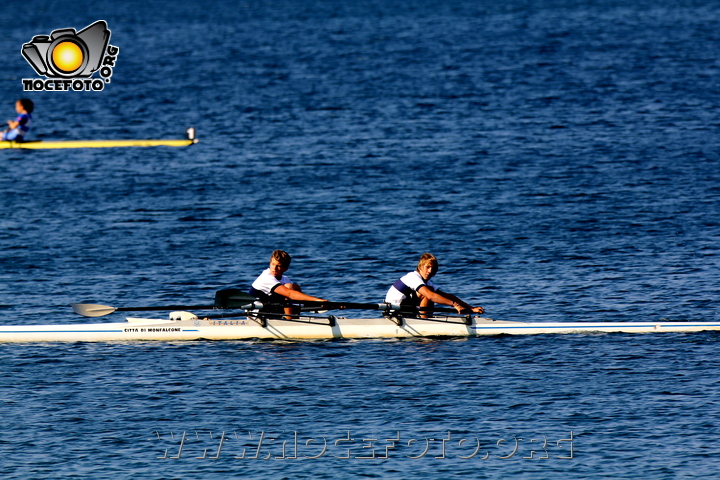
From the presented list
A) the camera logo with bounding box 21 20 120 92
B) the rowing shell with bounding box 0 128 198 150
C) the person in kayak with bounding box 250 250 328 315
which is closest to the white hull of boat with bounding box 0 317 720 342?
the person in kayak with bounding box 250 250 328 315

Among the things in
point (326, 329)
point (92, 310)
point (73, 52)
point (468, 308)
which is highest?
point (73, 52)

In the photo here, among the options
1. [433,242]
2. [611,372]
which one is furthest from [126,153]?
[611,372]

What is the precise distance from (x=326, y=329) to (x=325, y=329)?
0.02 meters

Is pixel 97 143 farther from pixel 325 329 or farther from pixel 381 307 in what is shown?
pixel 381 307

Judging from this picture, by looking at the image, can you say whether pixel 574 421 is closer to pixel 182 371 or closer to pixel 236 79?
pixel 182 371

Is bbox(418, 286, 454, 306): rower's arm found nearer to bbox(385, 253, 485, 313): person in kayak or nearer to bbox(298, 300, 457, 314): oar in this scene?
bbox(385, 253, 485, 313): person in kayak

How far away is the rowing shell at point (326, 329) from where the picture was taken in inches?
1008

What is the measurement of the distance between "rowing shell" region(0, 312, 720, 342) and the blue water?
312 mm

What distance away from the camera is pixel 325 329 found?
25.7 m

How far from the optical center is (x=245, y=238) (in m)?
36.8

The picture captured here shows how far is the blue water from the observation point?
788 inches

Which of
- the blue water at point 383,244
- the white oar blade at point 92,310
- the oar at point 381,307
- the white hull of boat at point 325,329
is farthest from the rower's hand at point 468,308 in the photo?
the white oar blade at point 92,310

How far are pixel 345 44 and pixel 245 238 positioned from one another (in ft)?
158

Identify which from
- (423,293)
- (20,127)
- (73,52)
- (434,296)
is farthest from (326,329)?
(73,52)
